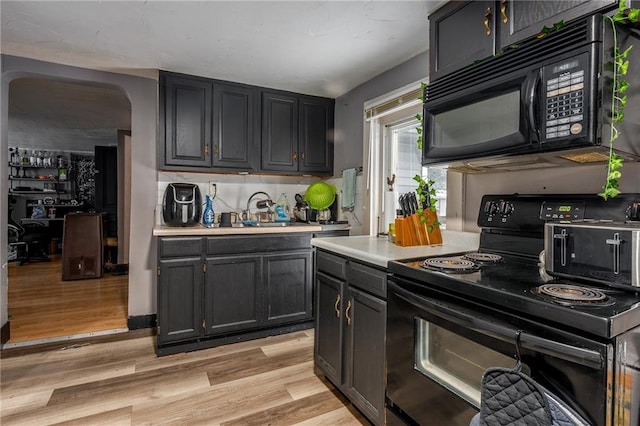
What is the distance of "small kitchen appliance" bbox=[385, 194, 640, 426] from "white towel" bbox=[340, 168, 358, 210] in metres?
1.54

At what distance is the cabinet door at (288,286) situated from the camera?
2.80 meters

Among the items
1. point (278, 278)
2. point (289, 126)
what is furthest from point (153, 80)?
point (278, 278)

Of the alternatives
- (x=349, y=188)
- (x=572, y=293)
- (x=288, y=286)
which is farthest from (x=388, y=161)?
(x=572, y=293)

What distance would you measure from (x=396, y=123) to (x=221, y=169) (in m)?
1.60

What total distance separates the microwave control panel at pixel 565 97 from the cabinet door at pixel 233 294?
220cm

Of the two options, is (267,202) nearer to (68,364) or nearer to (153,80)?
(153,80)

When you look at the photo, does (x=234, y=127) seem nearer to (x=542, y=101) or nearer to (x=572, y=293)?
(x=542, y=101)

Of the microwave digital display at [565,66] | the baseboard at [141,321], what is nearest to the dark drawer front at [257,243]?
the baseboard at [141,321]

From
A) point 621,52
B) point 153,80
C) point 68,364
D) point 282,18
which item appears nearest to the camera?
point 621,52

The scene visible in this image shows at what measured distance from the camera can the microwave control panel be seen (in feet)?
3.44

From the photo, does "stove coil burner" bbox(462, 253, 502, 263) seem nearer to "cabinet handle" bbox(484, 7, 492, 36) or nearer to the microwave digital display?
the microwave digital display

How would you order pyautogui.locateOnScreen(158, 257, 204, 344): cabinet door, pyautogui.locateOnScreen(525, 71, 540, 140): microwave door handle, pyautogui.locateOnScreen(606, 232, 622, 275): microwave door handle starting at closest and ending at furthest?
1. pyautogui.locateOnScreen(606, 232, 622, 275): microwave door handle
2. pyautogui.locateOnScreen(525, 71, 540, 140): microwave door handle
3. pyautogui.locateOnScreen(158, 257, 204, 344): cabinet door

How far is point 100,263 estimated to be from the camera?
15.9 feet

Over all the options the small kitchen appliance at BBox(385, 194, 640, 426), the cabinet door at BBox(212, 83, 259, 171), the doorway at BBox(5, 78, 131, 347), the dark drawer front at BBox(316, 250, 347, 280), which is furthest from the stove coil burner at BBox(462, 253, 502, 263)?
the doorway at BBox(5, 78, 131, 347)
